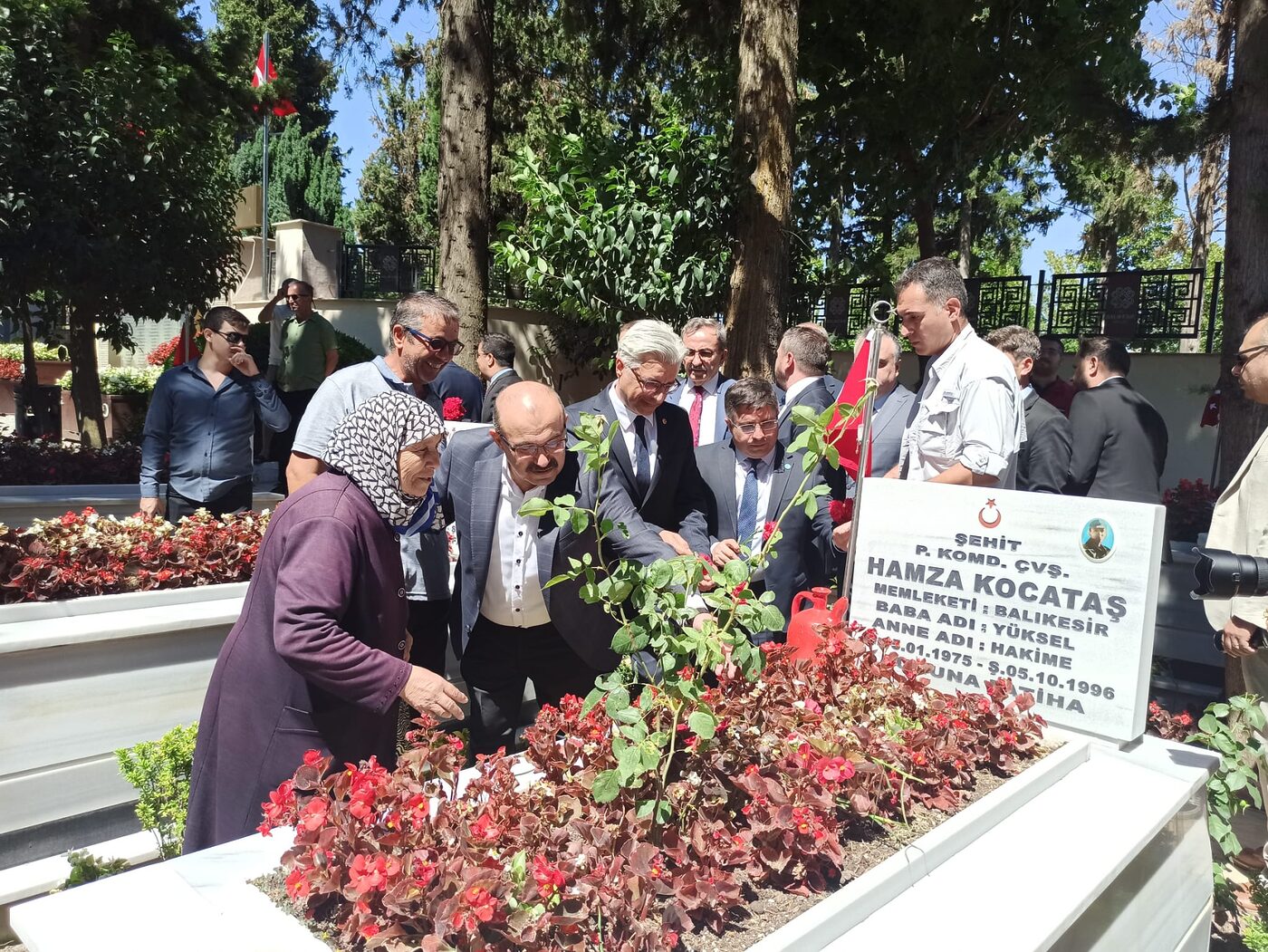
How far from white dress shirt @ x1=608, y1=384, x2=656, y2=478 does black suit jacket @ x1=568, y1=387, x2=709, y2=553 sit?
15mm

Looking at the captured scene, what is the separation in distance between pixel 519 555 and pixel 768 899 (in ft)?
4.84

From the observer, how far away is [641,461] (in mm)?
3717

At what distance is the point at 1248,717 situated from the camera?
3.27 meters

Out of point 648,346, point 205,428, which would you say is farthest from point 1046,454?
point 205,428

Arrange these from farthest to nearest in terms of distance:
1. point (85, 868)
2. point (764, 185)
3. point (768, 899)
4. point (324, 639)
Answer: point (764, 185) < point (85, 868) < point (324, 639) < point (768, 899)

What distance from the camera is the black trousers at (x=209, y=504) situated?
4984 millimetres

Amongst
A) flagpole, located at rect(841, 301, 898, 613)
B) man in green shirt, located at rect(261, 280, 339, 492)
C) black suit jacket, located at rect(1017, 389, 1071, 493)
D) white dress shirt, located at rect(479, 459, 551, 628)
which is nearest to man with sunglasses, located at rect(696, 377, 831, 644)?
flagpole, located at rect(841, 301, 898, 613)

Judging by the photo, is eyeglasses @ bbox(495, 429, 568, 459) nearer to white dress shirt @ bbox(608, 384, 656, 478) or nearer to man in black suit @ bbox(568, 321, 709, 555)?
man in black suit @ bbox(568, 321, 709, 555)

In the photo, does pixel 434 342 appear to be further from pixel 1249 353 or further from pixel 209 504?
pixel 1249 353

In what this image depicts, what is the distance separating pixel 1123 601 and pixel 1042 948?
4.41ft

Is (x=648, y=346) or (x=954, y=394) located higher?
(x=648, y=346)

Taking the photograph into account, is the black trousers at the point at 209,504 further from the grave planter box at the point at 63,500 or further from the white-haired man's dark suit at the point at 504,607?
the white-haired man's dark suit at the point at 504,607

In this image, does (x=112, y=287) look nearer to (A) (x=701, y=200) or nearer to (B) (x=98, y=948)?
(A) (x=701, y=200)

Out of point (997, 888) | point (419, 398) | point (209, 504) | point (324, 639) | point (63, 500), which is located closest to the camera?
point (997, 888)
